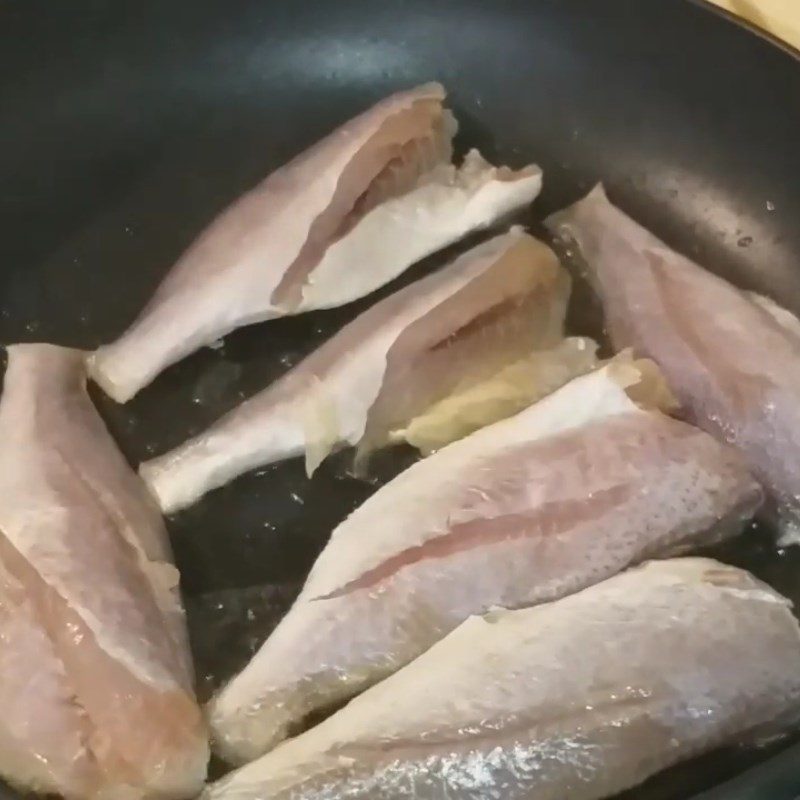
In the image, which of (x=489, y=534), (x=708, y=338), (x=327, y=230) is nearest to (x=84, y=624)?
(x=489, y=534)

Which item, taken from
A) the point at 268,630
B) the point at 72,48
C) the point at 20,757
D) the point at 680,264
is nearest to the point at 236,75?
the point at 72,48

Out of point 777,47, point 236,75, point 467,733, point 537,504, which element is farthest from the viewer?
point 236,75

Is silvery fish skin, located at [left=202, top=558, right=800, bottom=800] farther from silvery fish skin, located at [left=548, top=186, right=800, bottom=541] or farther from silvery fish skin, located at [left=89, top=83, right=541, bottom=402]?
Answer: silvery fish skin, located at [left=89, top=83, right=541, bottom=402]

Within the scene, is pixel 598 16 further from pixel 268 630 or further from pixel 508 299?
pixel 268 630

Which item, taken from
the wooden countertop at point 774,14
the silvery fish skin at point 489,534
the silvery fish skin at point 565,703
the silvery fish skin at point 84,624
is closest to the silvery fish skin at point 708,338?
the silvery fish skin at point 489,534

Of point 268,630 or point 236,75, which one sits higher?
point 236,75

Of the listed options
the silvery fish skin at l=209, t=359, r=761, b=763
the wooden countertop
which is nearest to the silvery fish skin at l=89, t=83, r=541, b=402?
the silvery fish skin at l=209, t=359, r=761, b=763

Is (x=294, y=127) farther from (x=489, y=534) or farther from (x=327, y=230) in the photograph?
(x=489, y=534)
